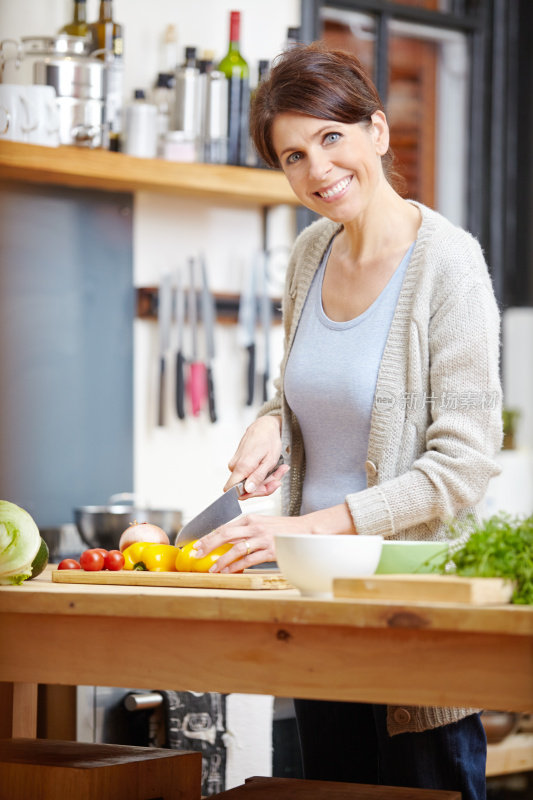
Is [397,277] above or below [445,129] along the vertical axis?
below

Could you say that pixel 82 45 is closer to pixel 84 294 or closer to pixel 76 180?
pixel 76 180

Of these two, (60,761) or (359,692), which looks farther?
(60,761)

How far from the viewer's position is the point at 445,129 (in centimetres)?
412

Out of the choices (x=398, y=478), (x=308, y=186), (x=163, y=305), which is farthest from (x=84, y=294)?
Answer: (x=398, y=478)

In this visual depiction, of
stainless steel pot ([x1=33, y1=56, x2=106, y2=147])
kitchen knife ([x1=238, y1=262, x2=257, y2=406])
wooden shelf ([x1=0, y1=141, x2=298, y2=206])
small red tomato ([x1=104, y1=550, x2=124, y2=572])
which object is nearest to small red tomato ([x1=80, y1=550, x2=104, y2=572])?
small red tomato ([x1=104, y1=550, x2=124, y2=572])

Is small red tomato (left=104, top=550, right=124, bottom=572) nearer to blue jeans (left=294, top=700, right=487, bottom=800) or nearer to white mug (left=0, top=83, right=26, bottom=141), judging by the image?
blue jeans (left=294, top=700, right=487, bottom=800)

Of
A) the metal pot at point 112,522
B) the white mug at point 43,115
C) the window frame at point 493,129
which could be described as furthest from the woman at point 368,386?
the window frame at point 493,129

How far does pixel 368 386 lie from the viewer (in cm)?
177

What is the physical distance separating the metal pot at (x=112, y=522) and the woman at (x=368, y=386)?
30.4 inches

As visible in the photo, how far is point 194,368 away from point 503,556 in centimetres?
199

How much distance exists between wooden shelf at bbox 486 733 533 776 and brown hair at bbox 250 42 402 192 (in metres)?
1.73

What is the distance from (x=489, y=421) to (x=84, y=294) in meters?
1.69

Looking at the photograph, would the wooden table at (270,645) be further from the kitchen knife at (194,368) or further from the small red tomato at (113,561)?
the kitchen knife at (194,368)

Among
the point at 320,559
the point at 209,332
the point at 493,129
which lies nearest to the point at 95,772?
Result: the point at 320,559
